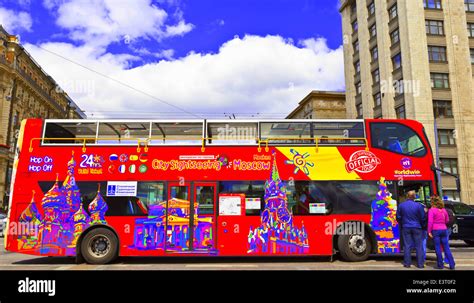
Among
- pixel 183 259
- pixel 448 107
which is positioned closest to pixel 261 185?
pixel 183 259

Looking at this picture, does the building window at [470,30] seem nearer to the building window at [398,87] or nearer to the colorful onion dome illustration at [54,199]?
the building window at [398,87]

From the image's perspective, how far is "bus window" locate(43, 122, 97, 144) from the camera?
1002 cm

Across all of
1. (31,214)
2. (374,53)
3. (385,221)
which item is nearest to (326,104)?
(374,53)

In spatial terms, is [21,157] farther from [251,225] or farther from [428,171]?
[428,171]

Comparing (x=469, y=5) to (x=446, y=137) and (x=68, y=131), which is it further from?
(x=68, y=131)

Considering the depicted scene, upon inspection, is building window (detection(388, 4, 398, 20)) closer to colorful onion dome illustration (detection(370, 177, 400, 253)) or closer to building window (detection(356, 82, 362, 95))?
building window (detection(356, 82, 362, 95))

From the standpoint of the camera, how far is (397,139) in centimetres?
1010

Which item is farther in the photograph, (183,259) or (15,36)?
(15,36)

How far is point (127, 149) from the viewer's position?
32.6ft

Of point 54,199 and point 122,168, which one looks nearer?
point 54,199

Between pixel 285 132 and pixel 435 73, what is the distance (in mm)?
31083

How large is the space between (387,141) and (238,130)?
4153 millimetres

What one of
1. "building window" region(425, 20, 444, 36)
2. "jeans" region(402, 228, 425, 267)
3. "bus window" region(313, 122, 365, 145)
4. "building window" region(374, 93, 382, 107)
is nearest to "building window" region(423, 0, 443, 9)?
"building window" region(425, 20, 444, 36)

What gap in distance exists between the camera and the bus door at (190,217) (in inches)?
375
